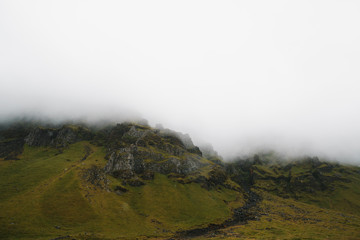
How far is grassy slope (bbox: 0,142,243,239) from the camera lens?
96.8 metres

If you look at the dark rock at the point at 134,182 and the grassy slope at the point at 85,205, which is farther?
the dark rock at the point at 134,182

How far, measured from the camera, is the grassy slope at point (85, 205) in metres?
96.8

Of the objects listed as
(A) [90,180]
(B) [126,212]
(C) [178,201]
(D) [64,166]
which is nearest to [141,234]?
(B) [126,212]

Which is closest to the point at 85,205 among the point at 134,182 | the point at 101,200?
the point at 101,200

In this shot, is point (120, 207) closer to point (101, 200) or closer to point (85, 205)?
point (101, 200)

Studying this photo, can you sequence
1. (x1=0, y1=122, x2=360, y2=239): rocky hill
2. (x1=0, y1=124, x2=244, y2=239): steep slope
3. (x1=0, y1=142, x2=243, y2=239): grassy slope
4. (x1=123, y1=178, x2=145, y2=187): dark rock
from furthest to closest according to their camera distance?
(x1=123, y1=178, x2=145, y2=187): dark rock → (x1=0, y1=122, x2=360, y2=239): rocky hill → (x1=0, y1=124, x2=244, y2=239): steep slope → (x1=0, y1=142, x2=243, y2=239): grassy slope

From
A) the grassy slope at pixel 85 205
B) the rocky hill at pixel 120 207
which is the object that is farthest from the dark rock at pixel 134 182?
the grassy slope at pixel 85 205

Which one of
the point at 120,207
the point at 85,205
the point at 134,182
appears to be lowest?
the point at 120,207

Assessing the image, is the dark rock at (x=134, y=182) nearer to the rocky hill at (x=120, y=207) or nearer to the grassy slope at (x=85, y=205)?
the rocky hill at (x=120, y=207)

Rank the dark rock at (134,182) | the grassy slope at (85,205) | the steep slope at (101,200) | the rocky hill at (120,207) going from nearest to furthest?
the grassy slope at (85,205), the steep slope at (101,200), the rocky hill at (120,207), the dark rock at (134,182)

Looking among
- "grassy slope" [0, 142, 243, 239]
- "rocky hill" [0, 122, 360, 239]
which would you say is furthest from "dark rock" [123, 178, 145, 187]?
"grassy slope" [0, 142, 243, 239]

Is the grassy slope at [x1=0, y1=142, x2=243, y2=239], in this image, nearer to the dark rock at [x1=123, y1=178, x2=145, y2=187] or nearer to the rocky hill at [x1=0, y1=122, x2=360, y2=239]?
the rocky hill at [x1=0, y1=122, x2=360, y2=239]

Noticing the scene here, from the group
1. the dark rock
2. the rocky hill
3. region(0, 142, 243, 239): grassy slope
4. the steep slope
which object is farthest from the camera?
the dark rock

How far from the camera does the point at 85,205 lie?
120 meters
